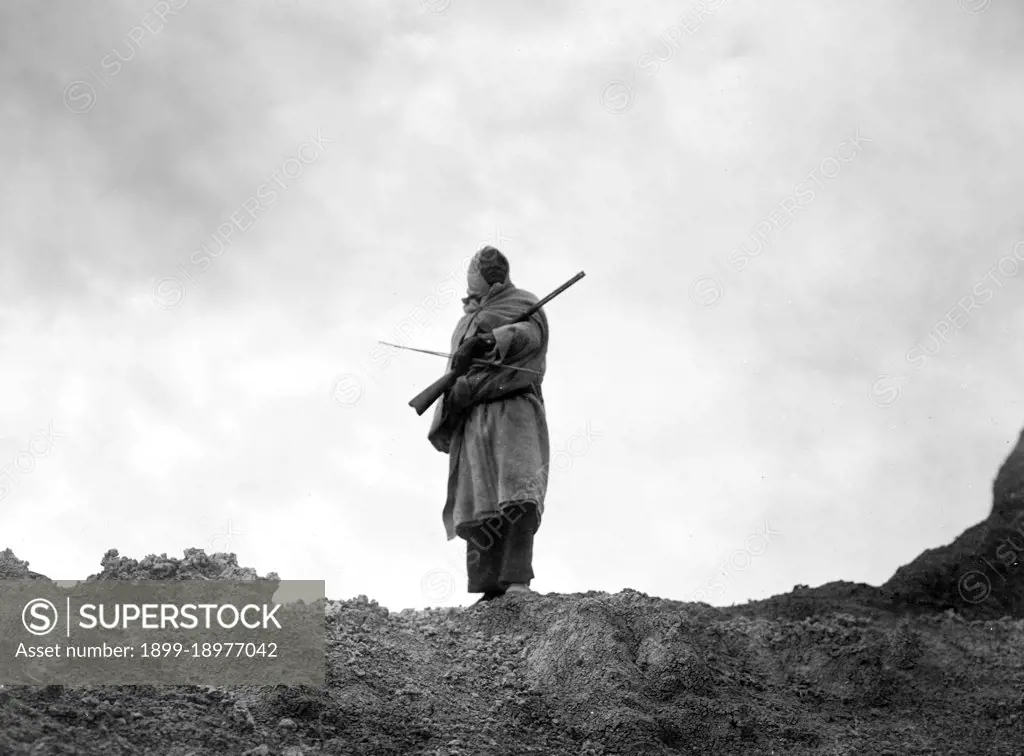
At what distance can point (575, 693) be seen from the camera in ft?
30.7

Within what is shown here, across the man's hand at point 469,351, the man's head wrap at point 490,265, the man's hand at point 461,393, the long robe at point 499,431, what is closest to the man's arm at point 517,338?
the long robe at point 499,431

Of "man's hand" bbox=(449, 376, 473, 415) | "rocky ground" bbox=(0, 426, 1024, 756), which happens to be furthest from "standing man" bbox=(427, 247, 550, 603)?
"rocky ground" bbox=(0, 426, 1024, 756)

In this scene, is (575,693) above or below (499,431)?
below

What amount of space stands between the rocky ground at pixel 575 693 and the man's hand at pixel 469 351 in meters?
2.03

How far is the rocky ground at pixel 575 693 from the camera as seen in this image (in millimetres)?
8070

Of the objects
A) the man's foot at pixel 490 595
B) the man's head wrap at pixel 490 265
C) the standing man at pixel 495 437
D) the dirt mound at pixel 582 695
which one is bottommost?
the dirt mound at pixel 582 695

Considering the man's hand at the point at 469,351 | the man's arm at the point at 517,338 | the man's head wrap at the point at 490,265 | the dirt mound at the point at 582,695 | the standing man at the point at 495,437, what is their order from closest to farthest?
the dirt mound at the point at 582,695, the standing man at the point at 495,437, the man's arm at the point at 517,338, the man's hand at the point at 469,351, the man's head wrap at the point at 490,265

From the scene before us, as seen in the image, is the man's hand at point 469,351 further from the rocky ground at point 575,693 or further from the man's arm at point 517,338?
the rocky ground at point 575,693

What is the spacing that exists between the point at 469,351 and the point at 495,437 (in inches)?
30.6

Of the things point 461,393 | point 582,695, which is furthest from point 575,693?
point 461,393

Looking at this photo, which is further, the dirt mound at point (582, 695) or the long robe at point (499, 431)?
the long robe at point (499, 431)

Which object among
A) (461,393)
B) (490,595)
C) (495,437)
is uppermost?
(461,393)

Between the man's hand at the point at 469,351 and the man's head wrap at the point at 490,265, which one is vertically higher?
the man's head wrap at the point at 490,265

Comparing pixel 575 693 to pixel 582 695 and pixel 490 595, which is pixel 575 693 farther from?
pixel 490 595
